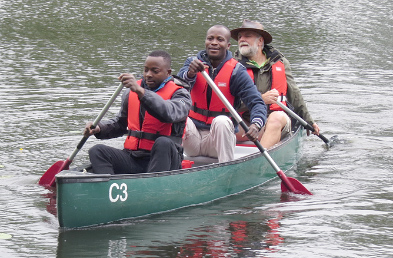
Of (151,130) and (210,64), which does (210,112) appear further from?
(151,130)

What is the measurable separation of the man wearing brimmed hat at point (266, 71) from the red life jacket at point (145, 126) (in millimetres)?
1738

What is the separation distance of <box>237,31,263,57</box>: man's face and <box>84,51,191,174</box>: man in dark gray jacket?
185 cm

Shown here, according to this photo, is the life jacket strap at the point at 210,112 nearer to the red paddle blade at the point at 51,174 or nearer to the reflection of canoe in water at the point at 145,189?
the reflection of canoe in water at the point at 145,189

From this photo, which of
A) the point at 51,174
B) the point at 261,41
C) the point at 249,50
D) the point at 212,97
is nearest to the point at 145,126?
the point at 212,97

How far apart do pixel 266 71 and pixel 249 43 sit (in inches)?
13.7

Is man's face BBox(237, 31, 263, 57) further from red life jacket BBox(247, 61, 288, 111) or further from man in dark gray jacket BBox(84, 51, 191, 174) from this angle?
man in dark gray jacket BBox(84, 51, 191, 174)

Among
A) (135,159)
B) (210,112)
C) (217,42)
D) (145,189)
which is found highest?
(217,42)

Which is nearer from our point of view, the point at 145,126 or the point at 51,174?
the point at 145,126

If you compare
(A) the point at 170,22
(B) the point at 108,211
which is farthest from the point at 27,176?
(A) the point at 170,22

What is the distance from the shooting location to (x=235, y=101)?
748 centimetres

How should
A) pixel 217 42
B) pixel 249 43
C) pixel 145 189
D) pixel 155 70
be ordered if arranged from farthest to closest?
pixel 249 43
pixel 217 42
pixel 155 70
pixel 145 189

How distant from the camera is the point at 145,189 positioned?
6105 millimetres

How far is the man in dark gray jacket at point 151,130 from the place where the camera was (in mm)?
6199

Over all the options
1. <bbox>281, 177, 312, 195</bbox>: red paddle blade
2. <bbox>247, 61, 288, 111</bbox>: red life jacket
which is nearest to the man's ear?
<bbox>247, 61, 288, 111</bbox>: red life jacket
